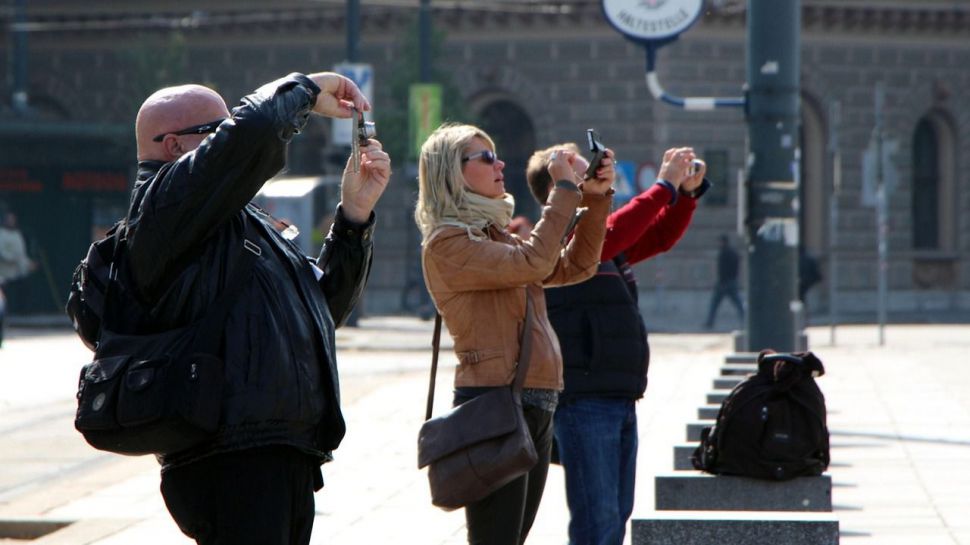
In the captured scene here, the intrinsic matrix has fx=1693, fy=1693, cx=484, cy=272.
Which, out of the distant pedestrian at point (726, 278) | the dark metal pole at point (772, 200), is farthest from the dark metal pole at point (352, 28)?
the dark metal pole at point (772, 200)

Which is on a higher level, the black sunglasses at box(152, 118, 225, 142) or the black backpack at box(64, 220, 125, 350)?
the black sunglasses at box(152, 118, 225, 142)

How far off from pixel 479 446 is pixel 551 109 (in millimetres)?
26558

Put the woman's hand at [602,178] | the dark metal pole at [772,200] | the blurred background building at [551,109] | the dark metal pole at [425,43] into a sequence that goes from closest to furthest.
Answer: the woman's hand at [602,178] < the dark metal pole at [772,200] < the dark metal pole at [425,43] < the blurred background building at [551,109]

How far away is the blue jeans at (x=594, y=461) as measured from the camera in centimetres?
555

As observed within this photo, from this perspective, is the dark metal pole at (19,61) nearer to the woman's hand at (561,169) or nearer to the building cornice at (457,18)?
the building cornice at (457,18)

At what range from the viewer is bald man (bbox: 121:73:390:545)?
3.46 meters

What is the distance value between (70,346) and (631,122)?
12.8m

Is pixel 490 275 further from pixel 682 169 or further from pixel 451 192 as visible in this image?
pixel 682 169

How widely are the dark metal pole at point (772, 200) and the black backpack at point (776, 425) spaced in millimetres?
3677

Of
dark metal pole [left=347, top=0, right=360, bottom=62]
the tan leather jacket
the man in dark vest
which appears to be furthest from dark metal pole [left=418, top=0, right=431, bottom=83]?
the tan leather jacket

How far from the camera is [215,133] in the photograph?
345 centimetres

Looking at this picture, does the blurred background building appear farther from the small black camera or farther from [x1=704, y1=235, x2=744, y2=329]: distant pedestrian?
the small black camera

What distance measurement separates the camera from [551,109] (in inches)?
1217

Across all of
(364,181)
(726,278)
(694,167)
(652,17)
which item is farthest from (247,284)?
(726,278)
